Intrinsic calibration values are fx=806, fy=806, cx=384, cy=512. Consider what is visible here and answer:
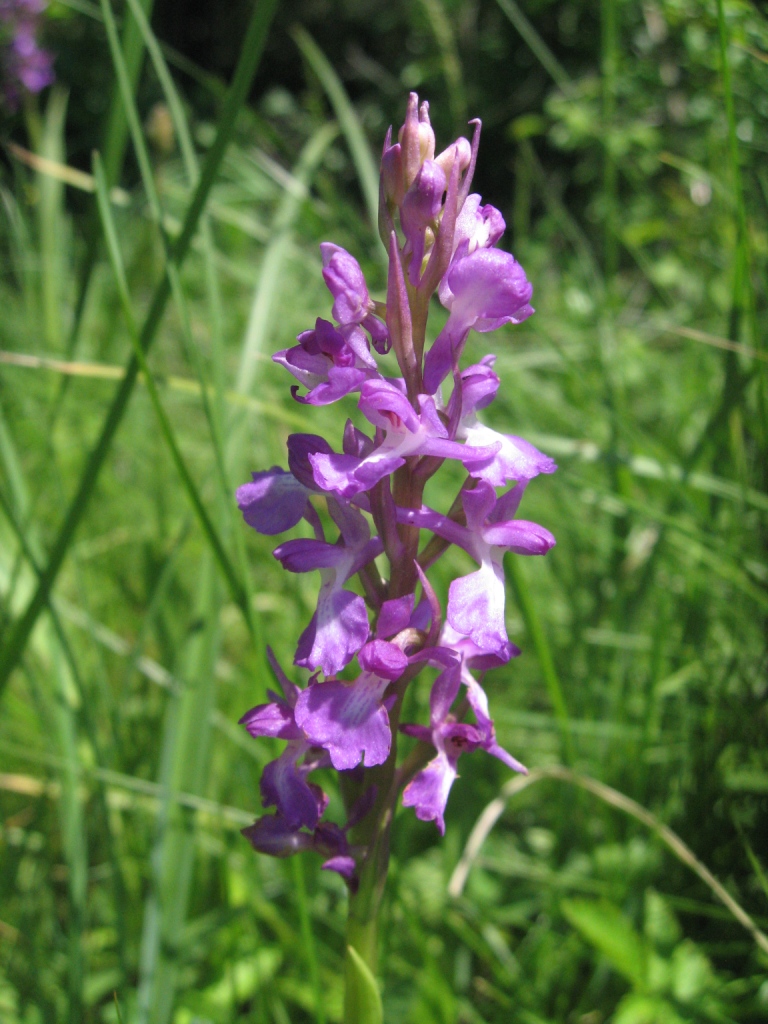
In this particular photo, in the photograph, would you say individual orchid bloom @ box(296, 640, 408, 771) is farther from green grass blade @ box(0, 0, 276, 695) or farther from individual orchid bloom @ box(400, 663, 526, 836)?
green grass blade @ box(0, 0, 276, 695)

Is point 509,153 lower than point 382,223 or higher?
higher

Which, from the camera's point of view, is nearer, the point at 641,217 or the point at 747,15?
the point at 747,15

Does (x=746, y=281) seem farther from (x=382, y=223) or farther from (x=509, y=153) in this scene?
(x=509, y=153)

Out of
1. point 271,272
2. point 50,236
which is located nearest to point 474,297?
point 271,272

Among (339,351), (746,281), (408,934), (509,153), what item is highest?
(509,153)

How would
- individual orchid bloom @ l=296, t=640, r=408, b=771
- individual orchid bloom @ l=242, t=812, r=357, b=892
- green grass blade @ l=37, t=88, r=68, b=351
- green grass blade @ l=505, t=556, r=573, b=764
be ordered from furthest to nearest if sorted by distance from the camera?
green grass blade @ l=37, t=88, r=68, b=351
green grass blade @ l=505, t=556, r=573, b=764
individual orchid bloom @ l=242, t=812, r=357, b=892
individual orchid bloom @ l=296, t=640, r=408, b=771

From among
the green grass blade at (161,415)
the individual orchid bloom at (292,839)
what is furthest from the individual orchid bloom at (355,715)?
the green grass blade at (161,415)

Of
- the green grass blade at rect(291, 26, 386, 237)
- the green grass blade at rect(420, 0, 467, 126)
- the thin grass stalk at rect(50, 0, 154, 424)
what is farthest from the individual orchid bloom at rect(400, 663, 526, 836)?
the green grass blade at rect(420, 0, 467, 126)

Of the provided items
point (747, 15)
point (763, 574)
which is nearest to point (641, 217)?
point (747, 15)
